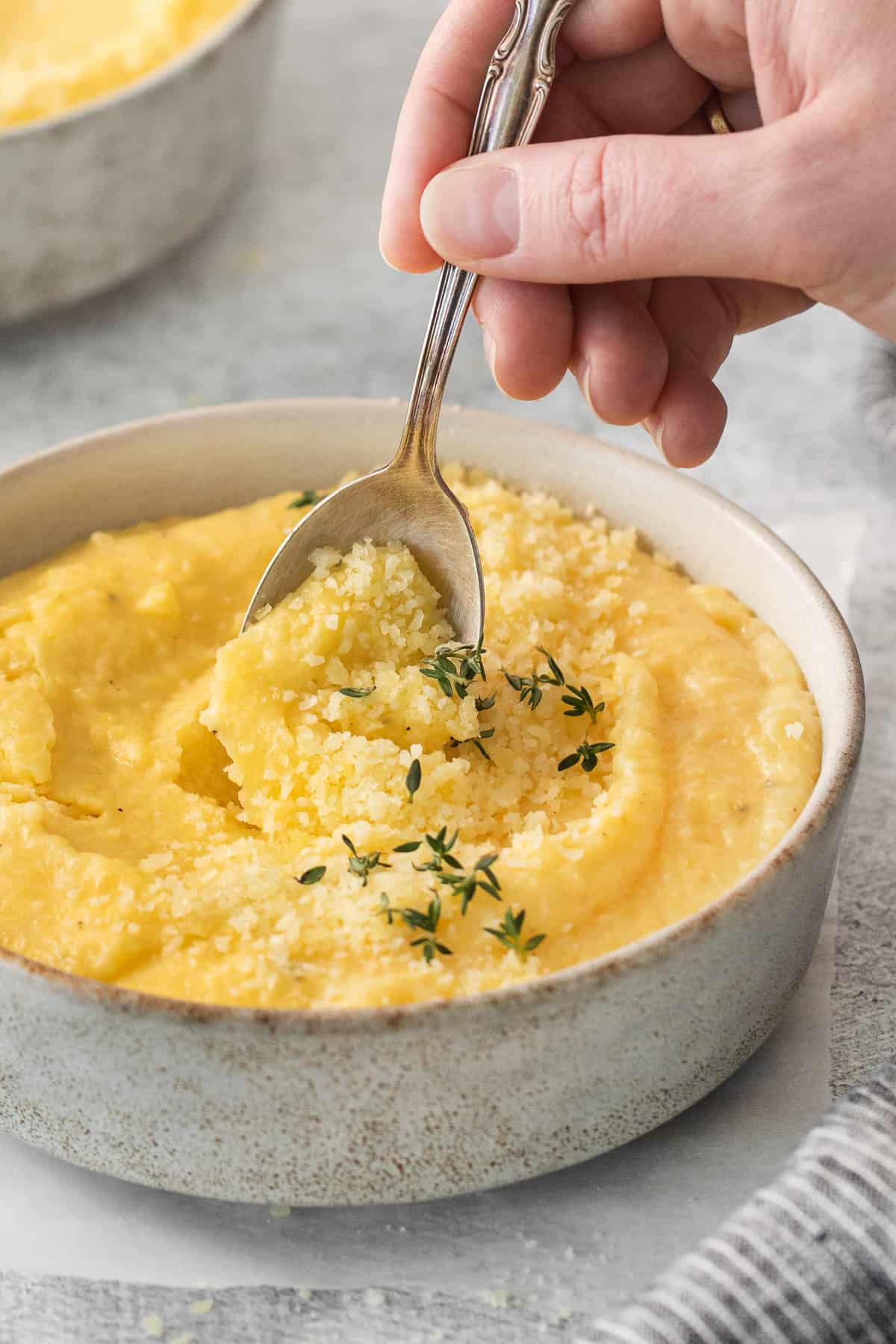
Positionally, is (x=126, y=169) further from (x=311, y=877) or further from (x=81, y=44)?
(x=311, y=877)

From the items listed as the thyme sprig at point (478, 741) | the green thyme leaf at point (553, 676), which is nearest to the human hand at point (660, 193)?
the green thyme leaf at point (553, 676)

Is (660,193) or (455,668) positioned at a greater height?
(660,193)

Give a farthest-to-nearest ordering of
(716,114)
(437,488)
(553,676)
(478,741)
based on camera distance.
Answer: (716,114) < (437,488) < (553,676) < (478,741)

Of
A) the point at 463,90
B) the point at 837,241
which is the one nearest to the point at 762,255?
the point at 837,241

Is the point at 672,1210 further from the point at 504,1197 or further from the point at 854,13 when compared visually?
the point at 854,13

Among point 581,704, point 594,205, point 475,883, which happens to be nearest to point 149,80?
point 594,205

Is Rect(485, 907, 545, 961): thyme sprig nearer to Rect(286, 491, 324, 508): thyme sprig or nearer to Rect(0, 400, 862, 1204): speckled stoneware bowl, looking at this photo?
Rect(0, 400, 862, 1204): speckled stoneware bowl
